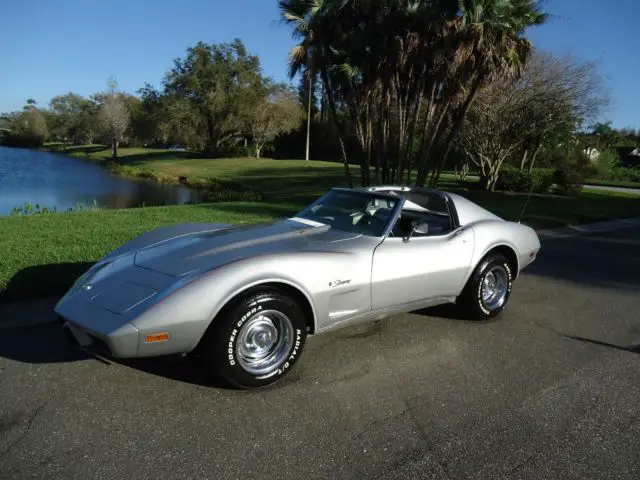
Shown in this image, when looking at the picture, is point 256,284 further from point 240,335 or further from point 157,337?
point 157,337

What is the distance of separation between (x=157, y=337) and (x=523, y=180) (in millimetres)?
21577

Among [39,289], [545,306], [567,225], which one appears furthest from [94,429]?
[567,225]

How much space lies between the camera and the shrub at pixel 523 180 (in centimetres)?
2153

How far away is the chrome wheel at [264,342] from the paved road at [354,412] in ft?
0.59

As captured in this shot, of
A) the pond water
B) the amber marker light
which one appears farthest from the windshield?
the pond water

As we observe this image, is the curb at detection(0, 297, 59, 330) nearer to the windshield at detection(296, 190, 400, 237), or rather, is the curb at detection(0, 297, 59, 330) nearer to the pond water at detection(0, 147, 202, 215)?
the windshield at detection(296, 190, 400, 237)

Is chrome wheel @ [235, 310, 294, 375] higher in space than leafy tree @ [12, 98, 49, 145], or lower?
lower

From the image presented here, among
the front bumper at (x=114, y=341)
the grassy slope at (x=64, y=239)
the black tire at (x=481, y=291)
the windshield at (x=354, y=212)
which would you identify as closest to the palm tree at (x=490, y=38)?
the grassy slope at (x=64, y=239)

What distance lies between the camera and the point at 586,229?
11.6 m

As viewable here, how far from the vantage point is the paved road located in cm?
253

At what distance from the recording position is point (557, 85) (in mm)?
19359

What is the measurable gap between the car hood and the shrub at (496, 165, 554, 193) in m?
19.4

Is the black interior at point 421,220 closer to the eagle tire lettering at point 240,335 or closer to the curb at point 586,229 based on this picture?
the eagle tire lettering at point 240,335

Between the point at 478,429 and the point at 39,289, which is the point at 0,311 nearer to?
the point at 39,289
